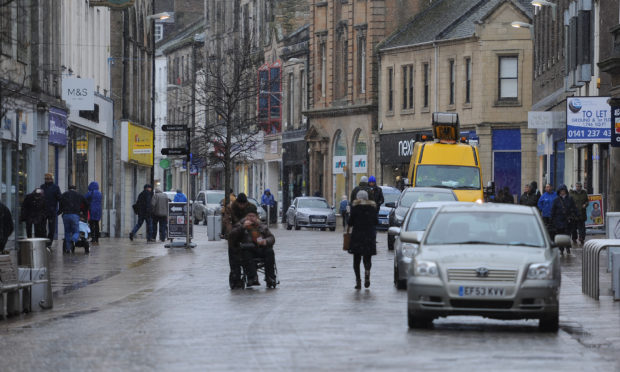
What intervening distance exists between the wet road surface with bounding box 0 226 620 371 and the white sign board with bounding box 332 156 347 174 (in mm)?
51614

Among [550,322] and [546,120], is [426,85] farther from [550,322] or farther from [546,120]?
[550,322]

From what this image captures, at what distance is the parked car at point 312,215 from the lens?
60.7 m

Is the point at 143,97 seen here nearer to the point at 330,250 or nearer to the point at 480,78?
the point at 480,78

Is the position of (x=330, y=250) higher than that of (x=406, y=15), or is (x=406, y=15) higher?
(x=406, y=15)

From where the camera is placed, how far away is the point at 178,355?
1433cm

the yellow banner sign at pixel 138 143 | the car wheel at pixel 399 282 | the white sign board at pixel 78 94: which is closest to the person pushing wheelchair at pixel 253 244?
the car wheel at pixel 399 282

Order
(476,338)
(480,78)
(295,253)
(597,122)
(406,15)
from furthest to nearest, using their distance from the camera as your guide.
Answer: (406,15), (480,78), (597,122), (295,253), (476,338)

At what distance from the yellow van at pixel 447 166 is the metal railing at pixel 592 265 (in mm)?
17903

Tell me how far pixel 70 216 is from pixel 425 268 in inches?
803

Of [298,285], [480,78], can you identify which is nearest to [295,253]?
[298,285]

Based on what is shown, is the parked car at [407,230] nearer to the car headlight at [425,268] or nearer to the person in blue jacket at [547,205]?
the car headlight at [425,268]

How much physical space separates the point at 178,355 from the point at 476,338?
136 inches

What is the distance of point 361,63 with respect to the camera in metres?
78.4

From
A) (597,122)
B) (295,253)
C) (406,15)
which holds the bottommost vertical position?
(295,253)
